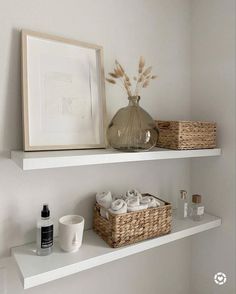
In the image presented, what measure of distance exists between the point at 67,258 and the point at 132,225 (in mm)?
242

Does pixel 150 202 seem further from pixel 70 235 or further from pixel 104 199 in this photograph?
pixel 70 235

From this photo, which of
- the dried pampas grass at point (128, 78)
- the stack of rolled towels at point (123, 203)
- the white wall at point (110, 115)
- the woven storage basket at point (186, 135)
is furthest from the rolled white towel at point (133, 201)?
the dried pampas grass at point (128, 78)

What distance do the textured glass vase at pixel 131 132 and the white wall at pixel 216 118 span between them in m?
0.40

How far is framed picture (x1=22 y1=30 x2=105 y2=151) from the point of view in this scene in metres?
0.79

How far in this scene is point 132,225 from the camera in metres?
0.85

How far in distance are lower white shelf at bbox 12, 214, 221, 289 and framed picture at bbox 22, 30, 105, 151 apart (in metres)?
0.35

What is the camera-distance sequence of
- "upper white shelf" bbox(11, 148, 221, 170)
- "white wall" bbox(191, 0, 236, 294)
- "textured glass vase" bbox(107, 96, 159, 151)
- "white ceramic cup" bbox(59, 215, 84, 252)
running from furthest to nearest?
"white wall" bbox(191, 0, 236, 294), "textured glass vase" bbox(107, 96, 159, 151), "white ceramic cup" bbox(59, 215, 84, 252), "upper white shelf" bbox(11, 148, 221, 170)

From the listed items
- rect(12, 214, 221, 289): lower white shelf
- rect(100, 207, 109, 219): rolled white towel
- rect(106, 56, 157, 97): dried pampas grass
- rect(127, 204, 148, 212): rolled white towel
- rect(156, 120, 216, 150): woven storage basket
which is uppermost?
rect(106, 56, 157, 97): dried pampas grass

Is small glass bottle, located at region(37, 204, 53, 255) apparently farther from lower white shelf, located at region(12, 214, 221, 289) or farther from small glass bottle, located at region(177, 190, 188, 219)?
small glass bottle, located at region(177, 190, 188, 219)

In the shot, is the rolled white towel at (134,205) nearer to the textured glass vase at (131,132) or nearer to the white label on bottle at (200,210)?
the textured glass vase at (131,132)

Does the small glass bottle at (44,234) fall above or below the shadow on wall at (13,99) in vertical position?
below


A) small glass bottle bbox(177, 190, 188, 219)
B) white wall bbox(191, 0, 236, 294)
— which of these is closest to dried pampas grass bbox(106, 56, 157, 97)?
white wall bbox(191, 0, 236, 294)

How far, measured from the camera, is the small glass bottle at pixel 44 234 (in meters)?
0.76

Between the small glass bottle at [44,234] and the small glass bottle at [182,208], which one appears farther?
the small glass bottle at [182,208]
